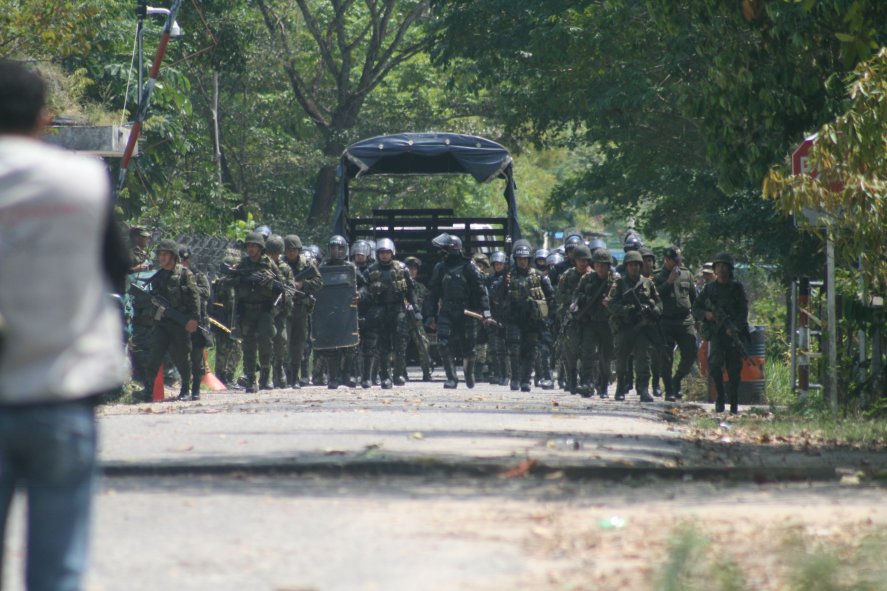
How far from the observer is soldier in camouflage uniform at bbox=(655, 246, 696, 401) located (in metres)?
20.8

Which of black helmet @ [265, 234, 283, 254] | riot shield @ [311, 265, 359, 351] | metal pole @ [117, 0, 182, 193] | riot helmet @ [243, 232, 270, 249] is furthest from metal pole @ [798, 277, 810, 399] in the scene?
metal pole @ [117, 0, 182, 193]

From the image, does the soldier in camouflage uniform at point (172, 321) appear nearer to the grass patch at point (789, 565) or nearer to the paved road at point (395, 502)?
the paved road at point (395, 502)

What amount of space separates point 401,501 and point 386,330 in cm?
1327

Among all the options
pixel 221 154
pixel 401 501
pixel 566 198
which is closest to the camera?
pixel 401 501

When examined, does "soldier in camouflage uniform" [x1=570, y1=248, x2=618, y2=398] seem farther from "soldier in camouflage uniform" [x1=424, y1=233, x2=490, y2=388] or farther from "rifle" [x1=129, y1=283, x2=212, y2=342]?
"rifle" [x1=129, y1=283, x2=212, y2=342]

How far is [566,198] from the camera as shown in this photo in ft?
110

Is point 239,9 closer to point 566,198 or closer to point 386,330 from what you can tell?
point 566,198

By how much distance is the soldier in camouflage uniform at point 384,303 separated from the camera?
21859 millimetres

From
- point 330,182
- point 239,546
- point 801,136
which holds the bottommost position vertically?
point 239,546

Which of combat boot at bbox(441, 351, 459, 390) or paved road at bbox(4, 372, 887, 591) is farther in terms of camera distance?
combat boot at bbox(441, 351, 459, 390)

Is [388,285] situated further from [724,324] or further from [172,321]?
[724,324]

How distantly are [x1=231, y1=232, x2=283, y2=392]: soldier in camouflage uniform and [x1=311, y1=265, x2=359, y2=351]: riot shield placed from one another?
1184 millimetres

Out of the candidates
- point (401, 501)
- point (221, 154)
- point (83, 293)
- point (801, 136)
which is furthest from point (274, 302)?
point (221, 154)

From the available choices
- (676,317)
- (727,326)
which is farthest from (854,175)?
(676,317)
